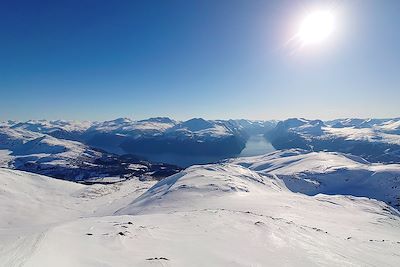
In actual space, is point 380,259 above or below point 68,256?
below

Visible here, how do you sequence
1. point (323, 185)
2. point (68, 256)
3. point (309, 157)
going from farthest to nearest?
1. point (309, 157)
2. point (323, 185)
3. point (68, 256)

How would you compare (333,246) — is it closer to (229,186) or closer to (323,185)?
(229,186)

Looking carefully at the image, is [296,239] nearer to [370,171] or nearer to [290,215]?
[290,215]

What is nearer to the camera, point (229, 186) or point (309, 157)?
point (229, 186)

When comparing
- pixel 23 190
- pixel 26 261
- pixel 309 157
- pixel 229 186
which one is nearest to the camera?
pixel 26 261

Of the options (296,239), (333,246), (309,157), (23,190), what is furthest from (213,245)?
(309,157)

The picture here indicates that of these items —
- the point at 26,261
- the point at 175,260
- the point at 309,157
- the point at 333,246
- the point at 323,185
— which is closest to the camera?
the point at 26,261

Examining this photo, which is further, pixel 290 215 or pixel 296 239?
pixel 290 215

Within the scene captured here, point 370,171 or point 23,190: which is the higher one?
point 370,171

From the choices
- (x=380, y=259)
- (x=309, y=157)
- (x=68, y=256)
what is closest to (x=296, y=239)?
(x=380, y=259)
